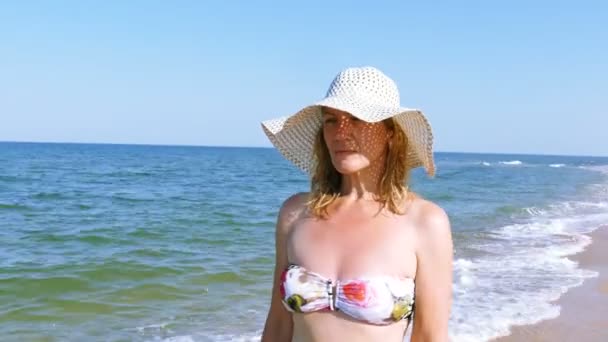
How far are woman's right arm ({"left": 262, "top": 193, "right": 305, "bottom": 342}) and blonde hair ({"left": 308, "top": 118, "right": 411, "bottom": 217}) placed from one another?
8 centimetres

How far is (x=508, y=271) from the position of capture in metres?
10.6

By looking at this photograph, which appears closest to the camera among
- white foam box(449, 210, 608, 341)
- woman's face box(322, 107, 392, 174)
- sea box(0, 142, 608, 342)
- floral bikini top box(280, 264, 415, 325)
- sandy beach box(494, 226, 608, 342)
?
floral bikini top box(280, 264, 415, 325)

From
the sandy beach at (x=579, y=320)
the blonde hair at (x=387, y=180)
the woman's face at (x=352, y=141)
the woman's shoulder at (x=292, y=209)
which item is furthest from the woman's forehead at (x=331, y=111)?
the sandy beach at (x=579, y=320)

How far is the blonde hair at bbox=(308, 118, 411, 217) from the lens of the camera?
2309mm

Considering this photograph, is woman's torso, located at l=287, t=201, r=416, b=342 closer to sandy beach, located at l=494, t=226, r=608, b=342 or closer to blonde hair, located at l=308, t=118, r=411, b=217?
blonde hair, located at l=308, t=118, r=411, b=217

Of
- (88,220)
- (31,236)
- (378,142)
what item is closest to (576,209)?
(88,220)

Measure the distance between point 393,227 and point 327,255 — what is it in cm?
25

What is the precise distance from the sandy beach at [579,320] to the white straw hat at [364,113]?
5034 millimetres

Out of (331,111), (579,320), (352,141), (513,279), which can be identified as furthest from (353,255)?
(513,279)

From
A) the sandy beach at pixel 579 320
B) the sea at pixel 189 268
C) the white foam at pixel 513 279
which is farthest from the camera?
the sea at pixel 189 268

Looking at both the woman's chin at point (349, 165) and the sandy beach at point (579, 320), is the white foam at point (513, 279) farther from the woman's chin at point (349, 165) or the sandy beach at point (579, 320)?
the woman's chin at point (349, 165)

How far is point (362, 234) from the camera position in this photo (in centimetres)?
224

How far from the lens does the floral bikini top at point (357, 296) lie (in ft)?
6.94

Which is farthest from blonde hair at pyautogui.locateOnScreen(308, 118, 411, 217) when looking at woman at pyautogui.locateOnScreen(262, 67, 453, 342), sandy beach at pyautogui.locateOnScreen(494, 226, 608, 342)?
sandy beach at pyautogui.locateOnScreen(494, 226, 608, 342)
